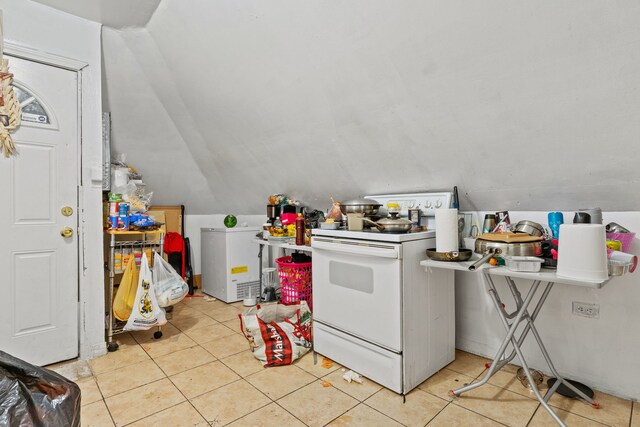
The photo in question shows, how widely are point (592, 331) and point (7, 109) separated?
3714 millimetres

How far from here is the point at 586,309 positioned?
1.91 metres

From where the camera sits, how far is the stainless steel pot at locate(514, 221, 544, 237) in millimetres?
1879

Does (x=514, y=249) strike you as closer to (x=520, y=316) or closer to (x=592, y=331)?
(x=520, y=316)

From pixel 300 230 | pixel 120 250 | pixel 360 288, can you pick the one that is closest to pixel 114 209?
pixel 120 250

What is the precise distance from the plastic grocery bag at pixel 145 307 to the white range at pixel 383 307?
4.04 feet

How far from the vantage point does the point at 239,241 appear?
3686mm

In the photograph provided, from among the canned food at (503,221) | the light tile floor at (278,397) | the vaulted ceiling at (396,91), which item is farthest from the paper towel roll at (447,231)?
the light tile floor at (278,397)

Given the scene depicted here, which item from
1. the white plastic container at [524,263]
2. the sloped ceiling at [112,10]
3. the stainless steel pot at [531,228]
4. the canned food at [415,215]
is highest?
the sloped ceiling at [112,10]

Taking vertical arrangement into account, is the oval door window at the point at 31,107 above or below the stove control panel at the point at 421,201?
above

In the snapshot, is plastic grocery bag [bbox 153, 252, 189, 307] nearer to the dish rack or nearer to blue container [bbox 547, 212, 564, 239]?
the dish rack

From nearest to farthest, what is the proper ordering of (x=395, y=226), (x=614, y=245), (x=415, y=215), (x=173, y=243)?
(x=614, y=245), (x=395, y=226), (x=415, y=215), (x=173, y=243)

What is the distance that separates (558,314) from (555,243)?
549 mm

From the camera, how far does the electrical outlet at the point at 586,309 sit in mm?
1877

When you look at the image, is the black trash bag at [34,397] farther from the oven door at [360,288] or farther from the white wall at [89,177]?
the white wall at [89,177]
